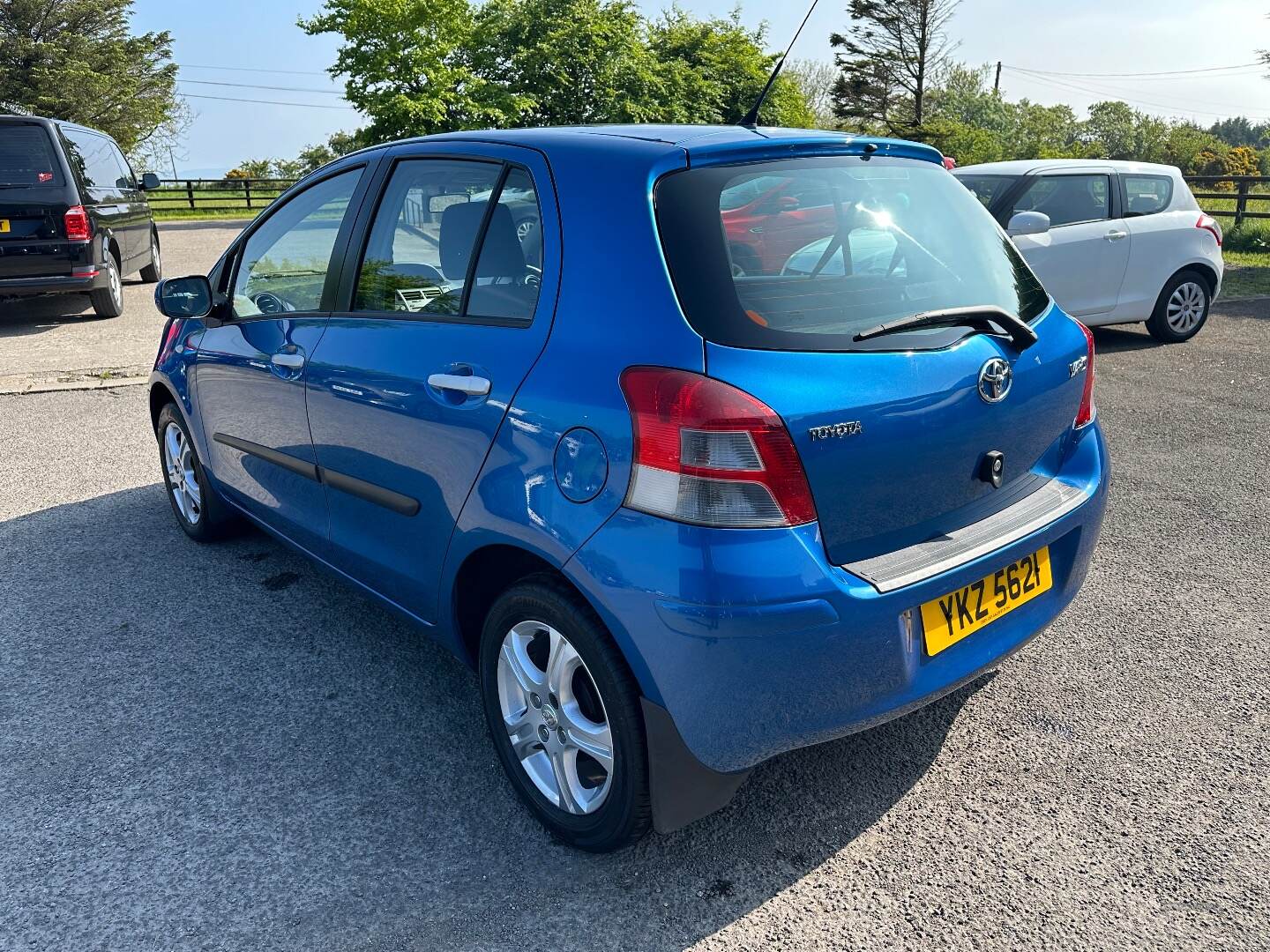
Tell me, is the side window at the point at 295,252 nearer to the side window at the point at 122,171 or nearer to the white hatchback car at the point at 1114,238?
the white hatchback car at the point at 1114,238

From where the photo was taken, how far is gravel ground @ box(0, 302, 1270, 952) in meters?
2.24

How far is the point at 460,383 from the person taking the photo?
2.54 meters

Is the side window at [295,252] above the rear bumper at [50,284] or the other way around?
above

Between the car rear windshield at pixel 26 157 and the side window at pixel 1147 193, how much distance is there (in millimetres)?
9601

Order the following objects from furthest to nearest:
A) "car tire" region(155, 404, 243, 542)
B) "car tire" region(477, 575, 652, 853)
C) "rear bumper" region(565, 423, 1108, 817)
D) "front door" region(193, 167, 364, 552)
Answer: "car tire" region(155, 404, 243, 542), "front door" region(193, 167, 364, 552), "car tire" region(477, 575, 652, 853), "rear bumper" region(565, 423, 1108, 817)

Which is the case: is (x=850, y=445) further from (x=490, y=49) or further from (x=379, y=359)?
(x=490, y=49)

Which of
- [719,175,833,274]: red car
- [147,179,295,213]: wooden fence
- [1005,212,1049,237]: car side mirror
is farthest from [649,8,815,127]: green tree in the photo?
[719,175,833,274]: red car

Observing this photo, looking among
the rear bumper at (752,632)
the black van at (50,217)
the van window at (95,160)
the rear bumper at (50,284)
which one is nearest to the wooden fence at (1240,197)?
the van window at (95,160)

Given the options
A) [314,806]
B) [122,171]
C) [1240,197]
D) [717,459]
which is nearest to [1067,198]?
[717,459]

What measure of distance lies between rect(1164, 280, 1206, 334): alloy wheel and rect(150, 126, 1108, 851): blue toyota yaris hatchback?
23.5 feet

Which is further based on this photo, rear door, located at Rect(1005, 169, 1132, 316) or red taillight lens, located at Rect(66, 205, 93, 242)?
red taillight lens, located at Rect(66, 205, 93, 242)

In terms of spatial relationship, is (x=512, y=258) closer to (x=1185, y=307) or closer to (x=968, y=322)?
(x=968, y=322)

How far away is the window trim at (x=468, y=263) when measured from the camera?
8.40 feet

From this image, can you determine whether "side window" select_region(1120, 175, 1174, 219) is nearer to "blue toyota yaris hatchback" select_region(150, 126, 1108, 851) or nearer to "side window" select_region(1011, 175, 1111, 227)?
"side window" select_region(1011, 175, 1111, 227)
